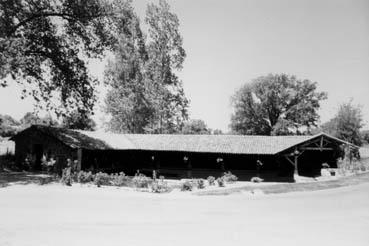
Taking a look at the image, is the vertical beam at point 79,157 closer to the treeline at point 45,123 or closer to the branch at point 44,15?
the treeline at point 45,123

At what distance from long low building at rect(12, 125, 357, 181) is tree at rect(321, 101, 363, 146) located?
25.3 metres

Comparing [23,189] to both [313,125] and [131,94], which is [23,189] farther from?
[313,125]

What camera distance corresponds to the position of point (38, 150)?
1262 inches

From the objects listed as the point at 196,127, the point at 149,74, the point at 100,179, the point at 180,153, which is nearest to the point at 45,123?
the point at 196,127

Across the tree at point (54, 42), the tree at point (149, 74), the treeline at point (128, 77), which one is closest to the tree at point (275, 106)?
the treeline at point (128, 77)

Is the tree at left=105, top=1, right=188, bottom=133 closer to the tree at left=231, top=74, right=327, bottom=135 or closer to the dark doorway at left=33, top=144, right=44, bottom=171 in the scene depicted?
the dark doorway at left=33, top=144, right=44, bottom=171

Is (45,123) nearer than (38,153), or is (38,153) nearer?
(38,153)

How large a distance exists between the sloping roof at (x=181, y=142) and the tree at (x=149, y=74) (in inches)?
309

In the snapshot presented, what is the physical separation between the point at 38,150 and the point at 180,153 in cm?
1253

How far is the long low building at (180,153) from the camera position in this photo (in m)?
30.5

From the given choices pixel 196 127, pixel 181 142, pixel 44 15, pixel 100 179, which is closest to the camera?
pixel 100 179

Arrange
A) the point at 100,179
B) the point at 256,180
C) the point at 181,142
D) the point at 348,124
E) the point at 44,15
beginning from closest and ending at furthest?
the point at 100,179 → the point at 44,15 → the point at 256,180 → the point at 181,142 → the point at 348,124

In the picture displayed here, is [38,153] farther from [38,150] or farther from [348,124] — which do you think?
[348,124]

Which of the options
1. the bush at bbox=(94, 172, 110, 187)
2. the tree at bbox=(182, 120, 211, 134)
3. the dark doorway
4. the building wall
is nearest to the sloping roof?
the building wall
